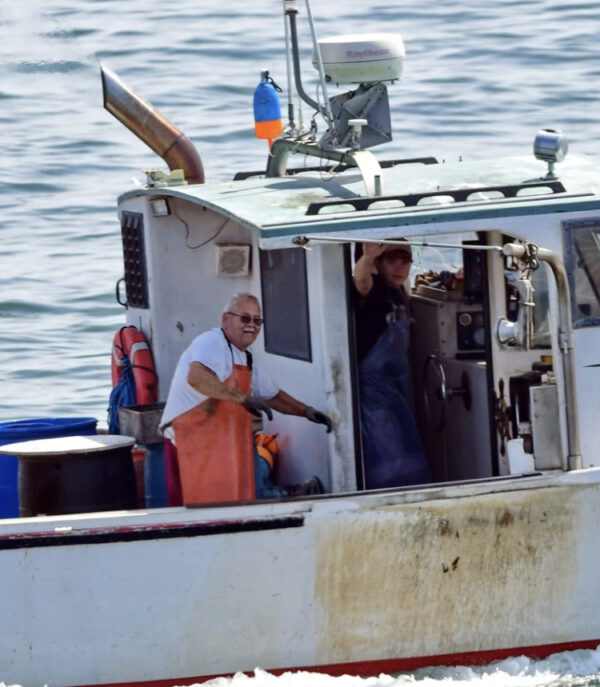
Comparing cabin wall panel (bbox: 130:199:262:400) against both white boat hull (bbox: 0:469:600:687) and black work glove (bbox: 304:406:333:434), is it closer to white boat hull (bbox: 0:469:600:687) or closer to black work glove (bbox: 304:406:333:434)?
black work glove (bbox: 304:406:333:434)

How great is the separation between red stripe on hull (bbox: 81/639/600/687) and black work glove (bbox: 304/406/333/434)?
3.64 feet

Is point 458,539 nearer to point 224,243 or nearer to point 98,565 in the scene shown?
point 98,565

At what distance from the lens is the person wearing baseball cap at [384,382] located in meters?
8.34

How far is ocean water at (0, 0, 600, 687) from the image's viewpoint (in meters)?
16.2

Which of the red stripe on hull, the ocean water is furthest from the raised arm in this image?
the ocean water

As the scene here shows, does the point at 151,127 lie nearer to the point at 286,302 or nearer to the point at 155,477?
the point at 286,302

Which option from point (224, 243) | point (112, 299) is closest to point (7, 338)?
point (112, 299)

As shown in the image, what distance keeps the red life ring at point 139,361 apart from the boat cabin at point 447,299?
28.8 inches

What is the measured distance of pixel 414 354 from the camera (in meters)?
9.09

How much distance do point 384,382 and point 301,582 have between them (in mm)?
1087

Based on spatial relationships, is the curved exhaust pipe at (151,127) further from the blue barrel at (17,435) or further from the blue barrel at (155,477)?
the blue barrel at (155,477)

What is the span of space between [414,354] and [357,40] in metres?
1.65

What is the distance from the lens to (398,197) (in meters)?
7.99

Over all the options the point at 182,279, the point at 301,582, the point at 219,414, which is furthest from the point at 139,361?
the point at 301,582
